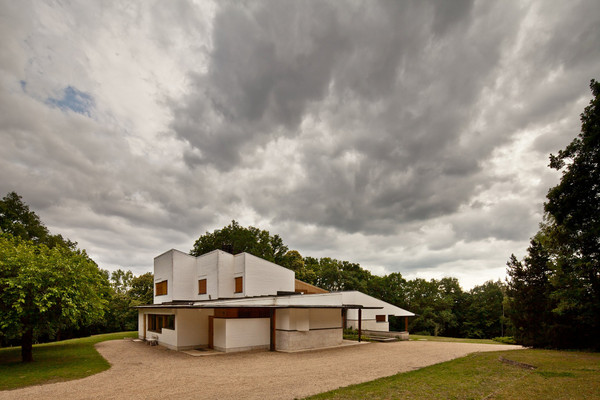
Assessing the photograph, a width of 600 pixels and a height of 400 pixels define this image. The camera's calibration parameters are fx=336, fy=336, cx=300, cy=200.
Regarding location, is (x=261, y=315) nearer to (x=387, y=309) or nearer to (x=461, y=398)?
(x=461, y=398)

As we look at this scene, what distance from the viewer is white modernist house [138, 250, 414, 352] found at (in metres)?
18.8

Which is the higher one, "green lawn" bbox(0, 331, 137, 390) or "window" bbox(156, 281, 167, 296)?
"window" bbox(156, 281, 167, 296)

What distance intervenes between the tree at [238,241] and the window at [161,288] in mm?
17144

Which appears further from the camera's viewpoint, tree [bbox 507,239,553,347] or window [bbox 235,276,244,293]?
window [bbox 235,276,244,293]

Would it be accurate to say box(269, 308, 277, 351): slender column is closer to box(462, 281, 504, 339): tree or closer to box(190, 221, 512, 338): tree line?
box(190, 221, 512, 338): tree line

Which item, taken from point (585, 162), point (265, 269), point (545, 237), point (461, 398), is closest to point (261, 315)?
point (265, 269)

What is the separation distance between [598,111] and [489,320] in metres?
41.0

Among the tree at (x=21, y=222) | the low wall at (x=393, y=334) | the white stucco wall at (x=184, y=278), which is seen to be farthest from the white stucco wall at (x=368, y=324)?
the tree at (x=21, y=222)

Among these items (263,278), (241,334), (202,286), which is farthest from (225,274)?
(241,334)

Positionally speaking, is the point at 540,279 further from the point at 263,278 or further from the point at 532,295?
the point at 263,278

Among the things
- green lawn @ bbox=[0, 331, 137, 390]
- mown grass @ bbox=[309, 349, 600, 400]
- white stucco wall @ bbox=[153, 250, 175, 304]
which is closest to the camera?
mown grass @ bbox=[309, 349, 600, 400]

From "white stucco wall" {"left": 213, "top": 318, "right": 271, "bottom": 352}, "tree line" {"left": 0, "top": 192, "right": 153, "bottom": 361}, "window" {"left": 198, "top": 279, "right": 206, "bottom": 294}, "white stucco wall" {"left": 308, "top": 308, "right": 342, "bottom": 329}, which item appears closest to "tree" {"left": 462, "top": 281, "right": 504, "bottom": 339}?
"white stucco wall" {"left": 308, "top": 308, "right": 342, "bottom": 329}

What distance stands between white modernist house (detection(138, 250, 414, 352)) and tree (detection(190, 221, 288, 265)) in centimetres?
1825

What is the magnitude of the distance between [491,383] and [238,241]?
4189cm
